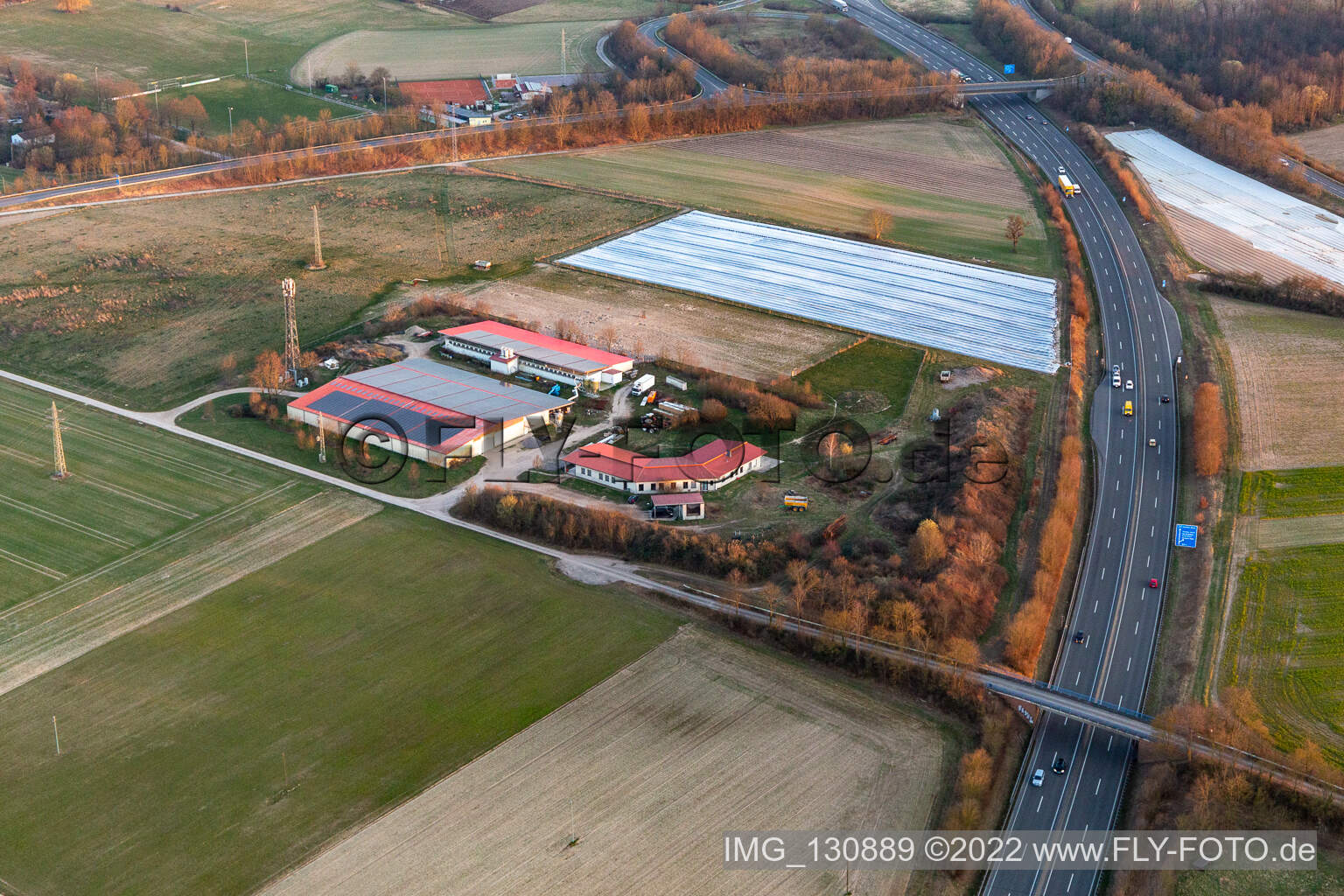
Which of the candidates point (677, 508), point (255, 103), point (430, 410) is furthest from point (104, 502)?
point (255, 103)

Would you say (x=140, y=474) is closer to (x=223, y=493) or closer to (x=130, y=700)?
(x=223, y=493)

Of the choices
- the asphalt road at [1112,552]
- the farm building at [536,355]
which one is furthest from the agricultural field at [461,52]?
the farm building at [536,355]

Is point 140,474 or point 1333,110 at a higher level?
point 1333,110

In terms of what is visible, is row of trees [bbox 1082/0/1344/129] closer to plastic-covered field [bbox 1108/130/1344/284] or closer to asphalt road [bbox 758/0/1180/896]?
plastic-covered field [bbox 1108/130/1344/284]

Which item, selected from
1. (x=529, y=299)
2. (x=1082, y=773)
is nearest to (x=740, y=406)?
(x=529, y=299)

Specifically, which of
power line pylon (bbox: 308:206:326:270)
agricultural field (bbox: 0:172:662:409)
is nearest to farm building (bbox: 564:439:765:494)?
agricultural field (bbox: 0:172:662:409)

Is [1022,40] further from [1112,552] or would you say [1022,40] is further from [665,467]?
[665,467]
